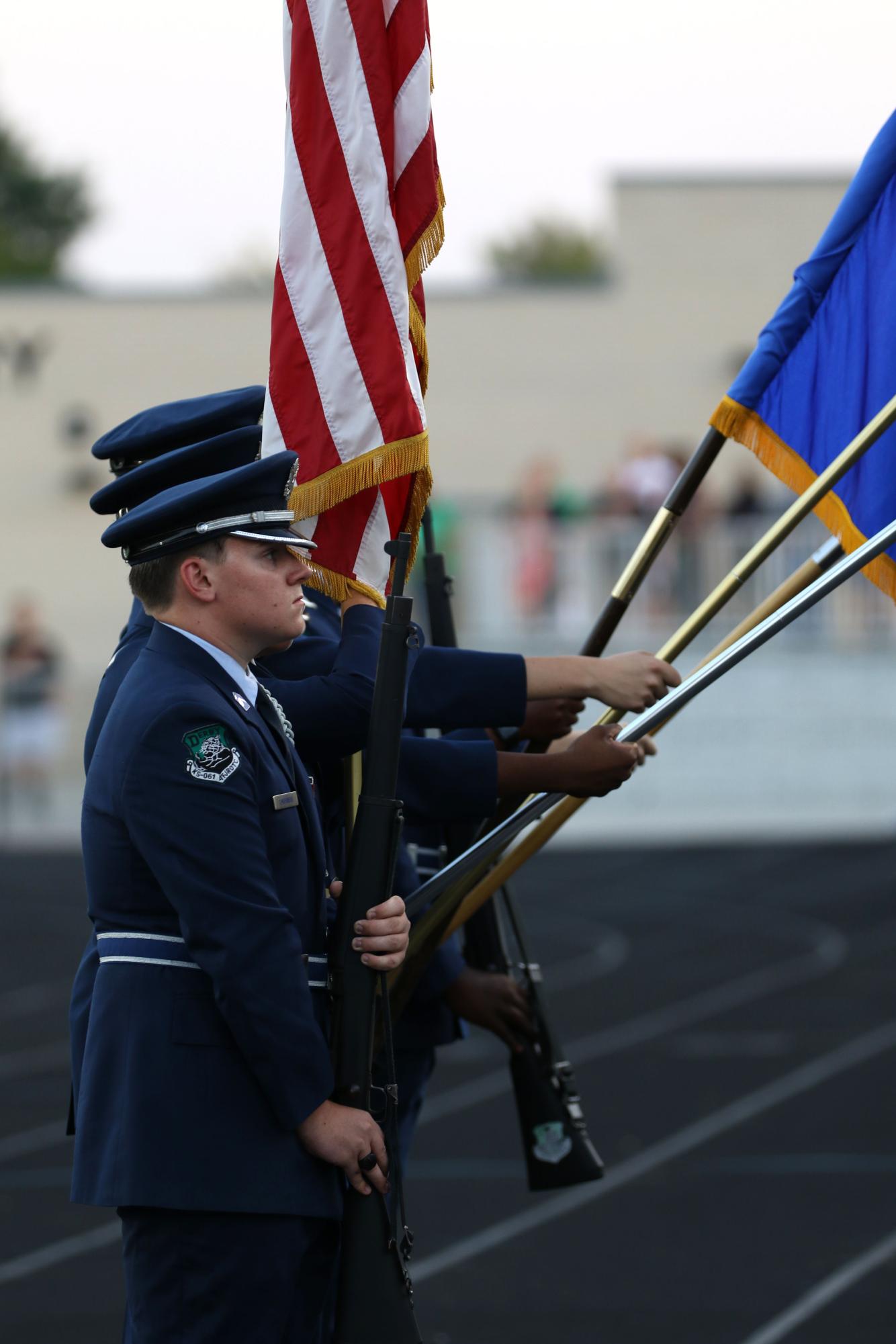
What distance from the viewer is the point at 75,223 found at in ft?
163

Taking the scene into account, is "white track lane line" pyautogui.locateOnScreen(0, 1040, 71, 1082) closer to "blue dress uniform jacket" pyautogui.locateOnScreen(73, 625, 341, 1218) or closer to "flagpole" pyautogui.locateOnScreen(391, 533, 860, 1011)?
"flagpole" pyautogui.locateOnScreen(391, 533, 860, 1011)

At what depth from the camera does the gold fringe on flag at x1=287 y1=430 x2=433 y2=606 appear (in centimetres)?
347

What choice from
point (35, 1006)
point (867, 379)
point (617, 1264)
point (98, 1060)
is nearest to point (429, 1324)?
point (617, 1264)

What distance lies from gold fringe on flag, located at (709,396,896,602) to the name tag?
120 centimetres

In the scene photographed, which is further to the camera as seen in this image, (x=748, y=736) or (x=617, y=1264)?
(x=748, y=736)

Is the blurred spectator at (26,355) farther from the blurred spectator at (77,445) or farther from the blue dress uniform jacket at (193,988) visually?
the blue dress uniform jacket at (193,988)

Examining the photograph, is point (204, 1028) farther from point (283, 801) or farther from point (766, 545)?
point (766, 545)

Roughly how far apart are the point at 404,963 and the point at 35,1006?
6451 millimetres

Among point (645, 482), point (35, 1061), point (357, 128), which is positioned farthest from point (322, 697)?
point (645, 482)

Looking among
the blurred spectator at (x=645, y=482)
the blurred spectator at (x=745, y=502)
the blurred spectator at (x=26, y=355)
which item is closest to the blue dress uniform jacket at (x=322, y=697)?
the blurred spectator at (x=645, y=482)

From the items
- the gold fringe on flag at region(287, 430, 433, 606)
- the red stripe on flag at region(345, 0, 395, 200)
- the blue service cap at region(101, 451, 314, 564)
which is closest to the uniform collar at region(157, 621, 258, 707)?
the blue service cap at region(101, 451, 314, 564)

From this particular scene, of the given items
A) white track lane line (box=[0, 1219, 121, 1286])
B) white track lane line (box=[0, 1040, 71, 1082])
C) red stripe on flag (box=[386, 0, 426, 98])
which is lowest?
white track lane line (box=[0, 1219, 121, 1286])

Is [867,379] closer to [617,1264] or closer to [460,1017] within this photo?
[460,1017]

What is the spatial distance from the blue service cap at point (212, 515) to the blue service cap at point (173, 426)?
391mm
